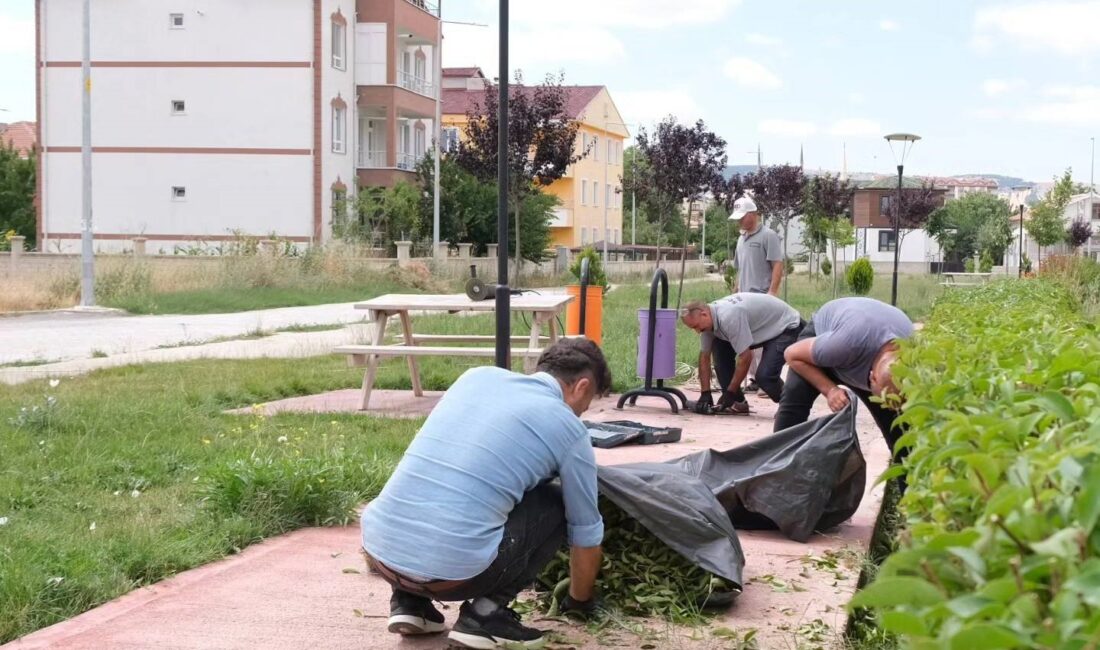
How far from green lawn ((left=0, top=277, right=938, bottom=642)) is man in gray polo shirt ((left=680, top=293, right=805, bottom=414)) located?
2563mm

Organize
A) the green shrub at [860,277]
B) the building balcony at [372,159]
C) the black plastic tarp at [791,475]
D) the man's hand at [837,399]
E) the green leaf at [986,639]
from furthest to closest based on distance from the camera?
the building balcony at [372,159] < the green shrub at [860,277] < the man's hand at [837,399] < the black plastic tarp at [791,475] < the green leaf at [986,639]

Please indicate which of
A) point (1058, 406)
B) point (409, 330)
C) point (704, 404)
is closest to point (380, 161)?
point (409, 330)

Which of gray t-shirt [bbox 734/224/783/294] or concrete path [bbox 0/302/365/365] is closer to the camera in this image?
gray t-shirt [bbox 734/224/783/294]

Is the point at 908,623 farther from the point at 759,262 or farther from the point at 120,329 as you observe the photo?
the point at 120,329

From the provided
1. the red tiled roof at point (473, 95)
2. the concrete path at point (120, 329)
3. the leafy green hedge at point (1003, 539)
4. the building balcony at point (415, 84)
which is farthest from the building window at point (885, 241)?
the leafy green hedge at point (1003, 539)

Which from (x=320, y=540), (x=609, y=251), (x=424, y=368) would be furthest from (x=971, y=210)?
(x=320, y=540)

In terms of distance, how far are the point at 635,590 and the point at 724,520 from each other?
50 cm

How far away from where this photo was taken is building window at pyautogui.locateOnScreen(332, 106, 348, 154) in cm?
4878

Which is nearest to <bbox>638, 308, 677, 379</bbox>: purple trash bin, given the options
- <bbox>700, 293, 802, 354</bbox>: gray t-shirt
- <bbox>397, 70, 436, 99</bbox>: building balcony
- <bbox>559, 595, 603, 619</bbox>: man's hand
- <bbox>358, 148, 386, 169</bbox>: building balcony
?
<bbox>700, 293, 802, 354</bbox>: gray t-shirt

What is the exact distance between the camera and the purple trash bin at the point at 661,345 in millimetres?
11023

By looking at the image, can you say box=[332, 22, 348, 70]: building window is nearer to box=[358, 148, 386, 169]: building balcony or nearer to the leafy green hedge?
box=[358, 148, 386, 169]: building balcony

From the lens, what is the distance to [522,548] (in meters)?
4.32

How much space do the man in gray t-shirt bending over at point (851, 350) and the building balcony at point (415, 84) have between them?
1875 inches

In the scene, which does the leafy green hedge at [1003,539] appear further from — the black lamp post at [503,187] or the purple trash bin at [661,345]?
the purple trash bin at [661,345]
